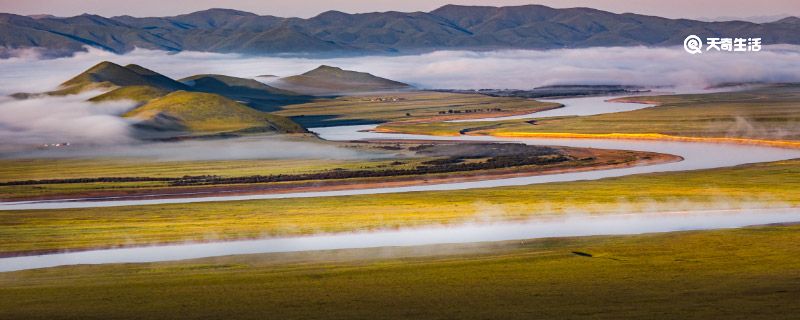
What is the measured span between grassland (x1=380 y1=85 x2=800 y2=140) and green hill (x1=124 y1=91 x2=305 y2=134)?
1422 cm

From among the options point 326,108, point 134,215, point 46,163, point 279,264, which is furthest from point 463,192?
point 326,108

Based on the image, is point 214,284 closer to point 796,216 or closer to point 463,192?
point 796,216

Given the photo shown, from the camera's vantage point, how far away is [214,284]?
3497 cm

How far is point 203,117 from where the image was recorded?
136500 millimetres

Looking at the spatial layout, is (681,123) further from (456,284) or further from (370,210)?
(456,284)

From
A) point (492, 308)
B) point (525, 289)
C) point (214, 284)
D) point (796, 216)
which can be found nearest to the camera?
point (492, 308)

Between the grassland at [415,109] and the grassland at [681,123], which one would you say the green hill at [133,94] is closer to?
the grassland at [415,109]

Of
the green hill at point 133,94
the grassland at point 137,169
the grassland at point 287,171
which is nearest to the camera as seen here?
the grassland at point 287,171

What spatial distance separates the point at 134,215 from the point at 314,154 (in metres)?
40.4

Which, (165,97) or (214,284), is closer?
(214,284)

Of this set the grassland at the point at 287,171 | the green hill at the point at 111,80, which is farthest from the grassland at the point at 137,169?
the green hill at the point at 111,80

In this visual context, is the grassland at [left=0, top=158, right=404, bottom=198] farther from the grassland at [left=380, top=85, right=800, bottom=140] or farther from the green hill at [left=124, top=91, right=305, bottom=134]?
the grassland at [left=380, top=85, right=800, bottom=140]

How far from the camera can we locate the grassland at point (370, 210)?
5122cm

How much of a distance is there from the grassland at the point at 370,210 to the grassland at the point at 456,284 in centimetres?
890
